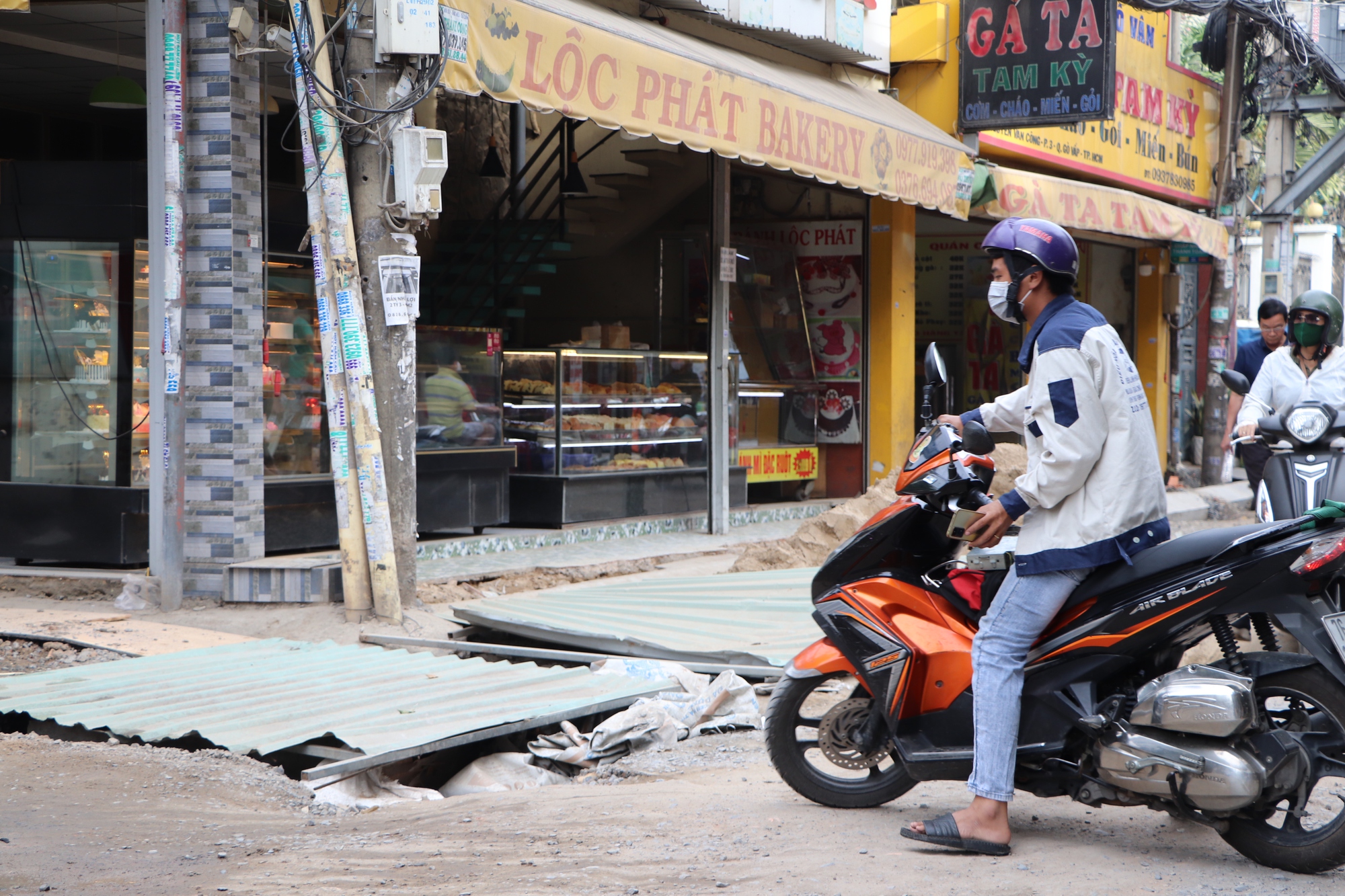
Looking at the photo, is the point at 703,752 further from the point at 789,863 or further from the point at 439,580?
the point at 439,580

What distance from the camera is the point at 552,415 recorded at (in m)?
9.91

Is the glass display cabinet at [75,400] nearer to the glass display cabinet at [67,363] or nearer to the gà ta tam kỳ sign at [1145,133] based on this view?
the glass display cabinet at [67,363]

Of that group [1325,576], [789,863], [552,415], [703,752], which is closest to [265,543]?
[552,415]

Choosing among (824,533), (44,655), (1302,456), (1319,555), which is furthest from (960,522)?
(824,533)

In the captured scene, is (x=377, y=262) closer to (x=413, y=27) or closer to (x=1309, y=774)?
(x=413, y=27)

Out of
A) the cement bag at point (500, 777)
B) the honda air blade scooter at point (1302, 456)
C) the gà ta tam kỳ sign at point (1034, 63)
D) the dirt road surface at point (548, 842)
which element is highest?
the gà ta tam kỳ sign at point (1034, 63)

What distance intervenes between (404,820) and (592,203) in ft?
31.9

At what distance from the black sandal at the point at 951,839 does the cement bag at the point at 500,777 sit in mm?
1590

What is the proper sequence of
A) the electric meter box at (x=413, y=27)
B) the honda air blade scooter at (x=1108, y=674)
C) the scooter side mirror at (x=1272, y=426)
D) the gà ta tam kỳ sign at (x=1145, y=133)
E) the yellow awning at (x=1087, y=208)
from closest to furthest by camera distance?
the honda air blade scooter at (x=1108, y=674), the scooter side mirror at (x=1272, y=426), the electric meter box at (x=413, y=27), the yellow awning at (x=1087, y=208), the gà ta tam kỳ sign at (x=1145, y=133)

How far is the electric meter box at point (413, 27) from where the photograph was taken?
20.7 ft

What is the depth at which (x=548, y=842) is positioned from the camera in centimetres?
364

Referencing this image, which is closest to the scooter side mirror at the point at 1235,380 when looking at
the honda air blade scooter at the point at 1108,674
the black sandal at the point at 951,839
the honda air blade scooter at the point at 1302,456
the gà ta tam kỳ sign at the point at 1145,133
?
the honda air blade scooter at the point at 1302,456

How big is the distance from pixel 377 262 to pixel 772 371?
659cm

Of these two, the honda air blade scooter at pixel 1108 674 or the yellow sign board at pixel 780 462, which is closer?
the honda air blade scooter at pixel 1108 674
